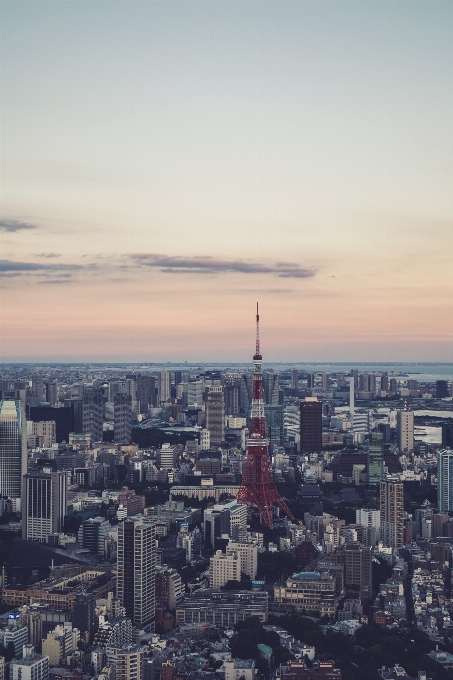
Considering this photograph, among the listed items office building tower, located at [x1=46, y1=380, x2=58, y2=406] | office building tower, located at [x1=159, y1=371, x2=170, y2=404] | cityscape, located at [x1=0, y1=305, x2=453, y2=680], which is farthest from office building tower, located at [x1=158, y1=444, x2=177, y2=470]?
office building tower, located at [x1=159, y1=371, x2=170, y2=404]

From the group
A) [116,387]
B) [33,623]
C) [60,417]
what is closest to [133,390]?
[116,387]

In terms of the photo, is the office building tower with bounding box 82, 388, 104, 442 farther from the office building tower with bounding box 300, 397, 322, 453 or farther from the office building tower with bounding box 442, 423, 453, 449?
the office building tower with bounding box 442, 423, 453, 449

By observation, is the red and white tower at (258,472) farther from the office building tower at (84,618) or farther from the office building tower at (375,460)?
the office building tower at (84,618)

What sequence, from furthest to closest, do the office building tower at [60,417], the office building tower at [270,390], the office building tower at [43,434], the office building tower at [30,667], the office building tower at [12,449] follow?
1. the office building tower at [270,390]
2. the office building tower at [60,417]
3. the office building tower at [43,434]
4. the office building tower at [12,449]
5. the office building tower at [30,667]

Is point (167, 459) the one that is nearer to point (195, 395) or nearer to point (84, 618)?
point (84, 618)

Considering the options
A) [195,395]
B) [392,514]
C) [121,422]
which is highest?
[195,395]

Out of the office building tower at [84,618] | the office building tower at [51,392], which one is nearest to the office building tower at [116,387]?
the office building tower at [51,392]
